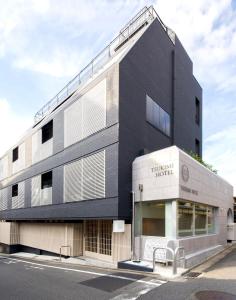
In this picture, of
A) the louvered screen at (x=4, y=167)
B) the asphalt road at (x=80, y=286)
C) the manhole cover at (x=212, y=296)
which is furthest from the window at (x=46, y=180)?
the manhole cover at (x=212, y=296)

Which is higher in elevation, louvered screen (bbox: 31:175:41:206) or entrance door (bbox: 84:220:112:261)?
louvered screen (bbox: 31:175:41:206)

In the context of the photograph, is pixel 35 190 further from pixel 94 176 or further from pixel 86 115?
pixel 94 176

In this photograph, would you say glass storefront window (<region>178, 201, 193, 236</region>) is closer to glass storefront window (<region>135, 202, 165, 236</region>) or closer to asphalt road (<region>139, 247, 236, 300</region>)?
glass storefront window (<region>135, 202, 165, 236</region>)

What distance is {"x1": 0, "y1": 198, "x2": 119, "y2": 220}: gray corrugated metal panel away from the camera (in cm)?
1677

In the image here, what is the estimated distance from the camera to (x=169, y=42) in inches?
978

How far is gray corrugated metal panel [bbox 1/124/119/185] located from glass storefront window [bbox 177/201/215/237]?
4796 millimetres

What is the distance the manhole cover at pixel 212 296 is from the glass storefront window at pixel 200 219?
8858 millimetres

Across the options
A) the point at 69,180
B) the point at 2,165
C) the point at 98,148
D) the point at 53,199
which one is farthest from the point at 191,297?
the point at 2,165

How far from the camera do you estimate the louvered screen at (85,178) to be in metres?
17.8

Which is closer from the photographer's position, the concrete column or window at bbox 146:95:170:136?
the concrete column

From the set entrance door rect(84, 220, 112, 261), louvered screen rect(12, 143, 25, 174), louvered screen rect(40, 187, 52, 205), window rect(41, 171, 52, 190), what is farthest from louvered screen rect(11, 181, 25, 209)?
entrance door rect(84, 220, 112, 261)

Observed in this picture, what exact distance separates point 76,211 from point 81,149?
12.1 feet

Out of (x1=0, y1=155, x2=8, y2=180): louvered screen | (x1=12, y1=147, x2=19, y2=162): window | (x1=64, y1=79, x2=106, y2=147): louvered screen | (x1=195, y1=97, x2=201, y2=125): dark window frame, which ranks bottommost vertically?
(x1=0, y1=155, x2=8, y2=180): louvered screen

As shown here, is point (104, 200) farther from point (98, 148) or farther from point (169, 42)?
point (169, 42)
